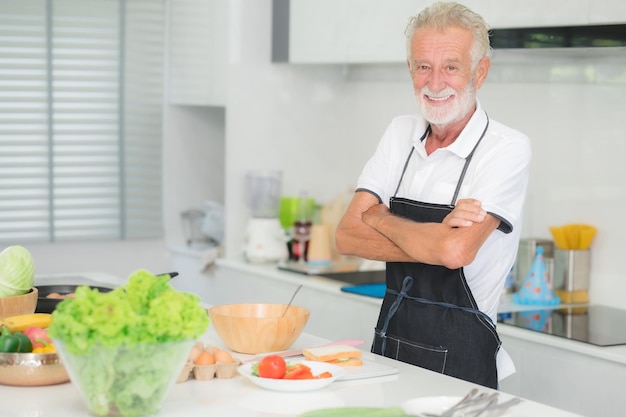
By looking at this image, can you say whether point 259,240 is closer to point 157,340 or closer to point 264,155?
point 264,155

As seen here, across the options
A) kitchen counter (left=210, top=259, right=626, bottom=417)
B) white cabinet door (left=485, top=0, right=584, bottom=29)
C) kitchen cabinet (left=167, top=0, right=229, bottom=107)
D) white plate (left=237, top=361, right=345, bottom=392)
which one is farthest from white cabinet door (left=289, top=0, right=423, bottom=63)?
white plate (left=237, top=361, right=345, bottom=392)

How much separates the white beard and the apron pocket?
22.6 inches

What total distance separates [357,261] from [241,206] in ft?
1.97

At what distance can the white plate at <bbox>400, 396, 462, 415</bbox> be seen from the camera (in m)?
1.70

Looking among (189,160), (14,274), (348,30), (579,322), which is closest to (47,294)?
(14,274)

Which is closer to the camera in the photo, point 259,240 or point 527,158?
point 527,158

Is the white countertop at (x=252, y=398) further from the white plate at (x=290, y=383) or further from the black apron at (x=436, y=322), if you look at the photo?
the black apron at (x=436, y=322)

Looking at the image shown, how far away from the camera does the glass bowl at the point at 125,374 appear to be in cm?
160

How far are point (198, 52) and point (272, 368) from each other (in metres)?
2.95

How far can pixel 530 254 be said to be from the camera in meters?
3.50

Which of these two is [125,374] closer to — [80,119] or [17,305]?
[17,305]

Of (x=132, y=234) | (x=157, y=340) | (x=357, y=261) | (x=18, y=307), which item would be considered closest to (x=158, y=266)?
(x=132, y=234)

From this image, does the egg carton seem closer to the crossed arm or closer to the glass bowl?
the glass bowl

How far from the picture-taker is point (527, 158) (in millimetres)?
2490
